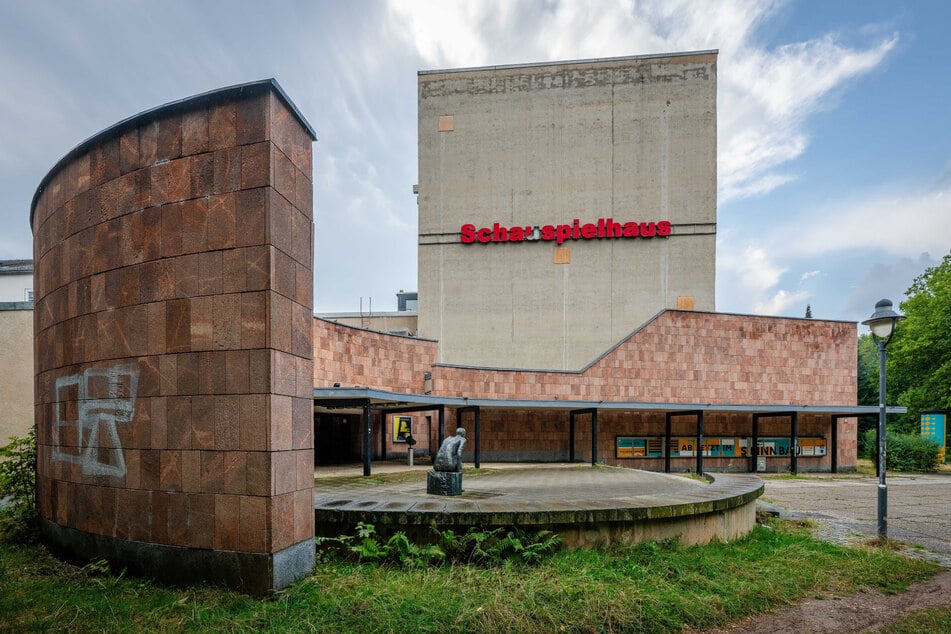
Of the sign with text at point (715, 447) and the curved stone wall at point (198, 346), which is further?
the sign with text at point (715, 447)

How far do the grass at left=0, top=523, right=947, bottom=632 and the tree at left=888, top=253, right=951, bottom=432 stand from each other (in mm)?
33935

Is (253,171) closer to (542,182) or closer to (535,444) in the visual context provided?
(535,444)

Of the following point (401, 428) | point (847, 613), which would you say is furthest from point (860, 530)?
point (401, 428)

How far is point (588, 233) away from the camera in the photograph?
30531 mm

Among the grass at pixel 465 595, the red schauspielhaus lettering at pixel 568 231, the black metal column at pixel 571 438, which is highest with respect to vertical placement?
the red schauspielhaus lettering at pixel 568 231

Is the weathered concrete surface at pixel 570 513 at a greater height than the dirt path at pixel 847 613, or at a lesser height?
greater

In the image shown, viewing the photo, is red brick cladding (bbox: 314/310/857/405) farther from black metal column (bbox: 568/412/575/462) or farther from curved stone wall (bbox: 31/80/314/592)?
curved stone wall (bbox: 31/80/314/592)

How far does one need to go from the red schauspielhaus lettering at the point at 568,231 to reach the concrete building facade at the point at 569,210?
6cm

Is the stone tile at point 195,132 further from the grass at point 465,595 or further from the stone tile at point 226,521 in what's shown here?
the grass at point 465,595

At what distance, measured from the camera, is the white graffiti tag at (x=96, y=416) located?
6.91m

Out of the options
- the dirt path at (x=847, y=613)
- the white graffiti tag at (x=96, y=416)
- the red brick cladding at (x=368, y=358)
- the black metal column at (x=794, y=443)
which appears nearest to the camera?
the dirt path at (x=847, y=613)

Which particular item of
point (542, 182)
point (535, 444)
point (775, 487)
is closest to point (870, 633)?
point (775, 487)

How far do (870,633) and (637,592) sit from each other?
2.34 m

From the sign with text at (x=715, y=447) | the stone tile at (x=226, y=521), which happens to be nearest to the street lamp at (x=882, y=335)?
the stone tile at (x=226, y=521)
